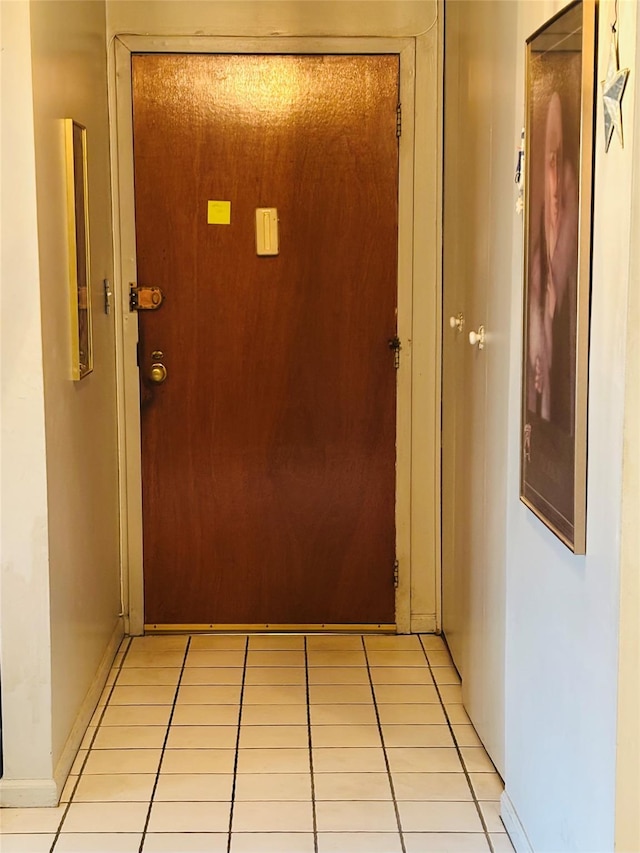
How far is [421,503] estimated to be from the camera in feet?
12.6

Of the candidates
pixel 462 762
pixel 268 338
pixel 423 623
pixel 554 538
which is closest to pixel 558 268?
pixel 554 538

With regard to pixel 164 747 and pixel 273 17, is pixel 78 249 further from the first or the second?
pixel 164 747

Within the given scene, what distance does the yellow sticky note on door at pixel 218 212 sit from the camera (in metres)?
3.67

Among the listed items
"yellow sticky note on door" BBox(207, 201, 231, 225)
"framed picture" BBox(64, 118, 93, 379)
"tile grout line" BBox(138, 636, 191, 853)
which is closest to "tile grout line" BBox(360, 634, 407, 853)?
"tile grout line" BBox(138, 636, 191, 853)

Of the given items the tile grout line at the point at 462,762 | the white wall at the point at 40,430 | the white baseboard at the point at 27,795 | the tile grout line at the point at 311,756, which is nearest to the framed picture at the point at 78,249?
the white wall at the point at 40,430

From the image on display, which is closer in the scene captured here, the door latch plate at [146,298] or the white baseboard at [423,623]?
the door latch plate at [146,298]

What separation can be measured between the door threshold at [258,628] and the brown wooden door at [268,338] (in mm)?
18

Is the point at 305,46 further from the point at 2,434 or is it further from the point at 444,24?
the point at 2,434

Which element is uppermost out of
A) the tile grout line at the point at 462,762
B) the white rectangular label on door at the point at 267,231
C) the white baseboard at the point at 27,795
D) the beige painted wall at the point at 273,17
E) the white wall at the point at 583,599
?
the beige painted wall at the point at 273,17

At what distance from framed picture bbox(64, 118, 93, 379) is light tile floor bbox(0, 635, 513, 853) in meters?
1.05

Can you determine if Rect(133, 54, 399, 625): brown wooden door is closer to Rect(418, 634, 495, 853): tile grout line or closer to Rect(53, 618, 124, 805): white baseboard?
Rect(53, 618, 124, 805): white baseboard

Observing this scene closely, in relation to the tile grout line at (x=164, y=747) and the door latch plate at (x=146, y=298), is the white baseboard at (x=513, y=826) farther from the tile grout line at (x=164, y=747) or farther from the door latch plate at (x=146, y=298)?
the door latch plate at (x=146, y=298)

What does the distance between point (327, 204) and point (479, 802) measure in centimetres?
202

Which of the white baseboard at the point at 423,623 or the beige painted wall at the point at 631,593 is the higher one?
the beige painted wall at the point at 631,593
